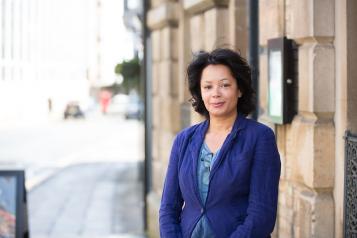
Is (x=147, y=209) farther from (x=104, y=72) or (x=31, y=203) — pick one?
(x=104, y=72)

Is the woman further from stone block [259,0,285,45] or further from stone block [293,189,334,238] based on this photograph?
stone block [259,0,285,45]

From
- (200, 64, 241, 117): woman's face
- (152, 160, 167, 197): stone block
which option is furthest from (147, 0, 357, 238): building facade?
(152, 160, 167, 197): stone block

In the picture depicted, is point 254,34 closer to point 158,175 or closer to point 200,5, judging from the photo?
point 200,5

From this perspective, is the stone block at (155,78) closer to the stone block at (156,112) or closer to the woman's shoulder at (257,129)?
the stone block at (156,112)

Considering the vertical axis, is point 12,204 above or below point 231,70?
below

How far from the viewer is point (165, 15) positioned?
346 inches

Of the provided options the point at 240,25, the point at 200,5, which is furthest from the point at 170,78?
the point at 240,25

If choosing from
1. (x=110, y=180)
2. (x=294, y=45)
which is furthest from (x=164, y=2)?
(x=110, y=180)

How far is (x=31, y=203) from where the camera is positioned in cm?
1238

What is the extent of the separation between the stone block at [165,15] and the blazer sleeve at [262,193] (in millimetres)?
6019

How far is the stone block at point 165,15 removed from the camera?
8.68 metres

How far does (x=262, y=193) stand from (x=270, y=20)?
252cm

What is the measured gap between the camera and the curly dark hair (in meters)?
2.90

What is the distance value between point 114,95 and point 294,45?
95530mm
